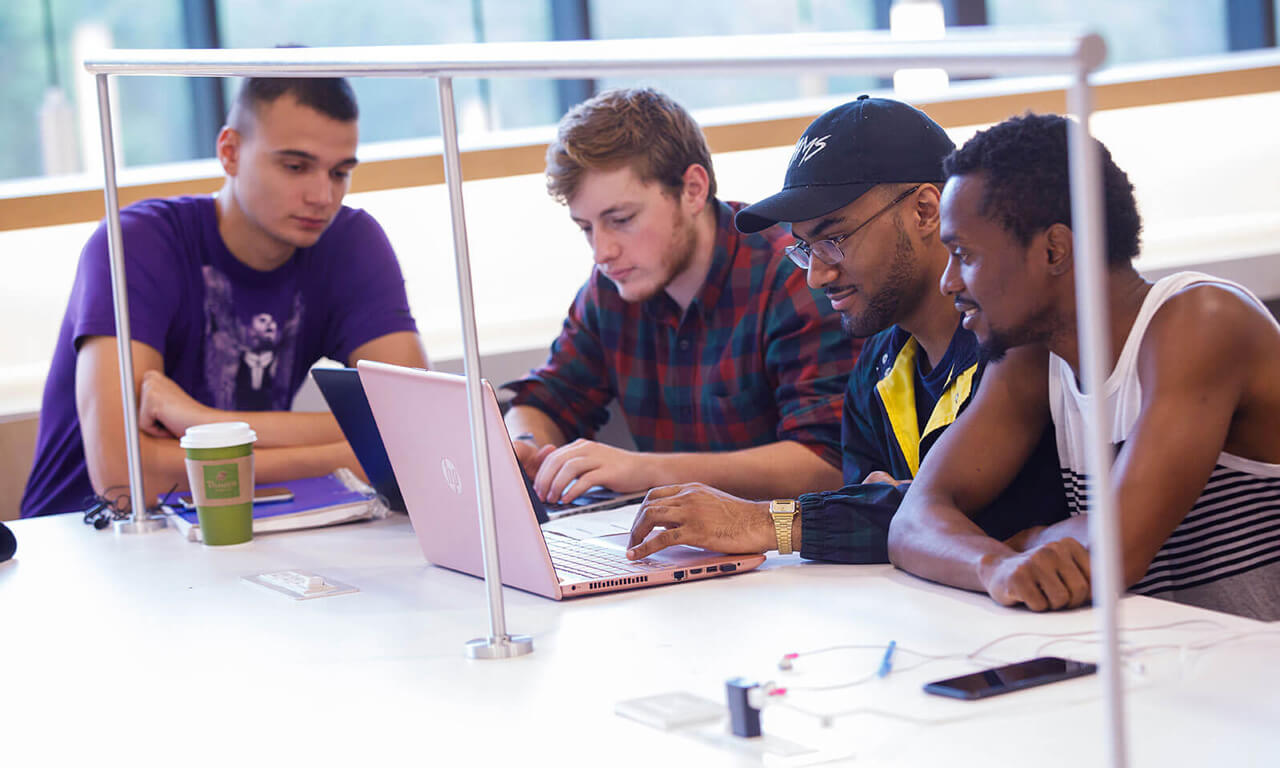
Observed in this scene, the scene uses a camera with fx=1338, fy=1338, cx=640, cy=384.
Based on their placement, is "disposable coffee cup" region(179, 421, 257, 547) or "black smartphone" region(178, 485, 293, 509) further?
"black smartphone" region(178, 485, 293, 509)

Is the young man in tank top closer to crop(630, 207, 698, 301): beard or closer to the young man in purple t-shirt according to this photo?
crop(630, 207, 698, 301): beard

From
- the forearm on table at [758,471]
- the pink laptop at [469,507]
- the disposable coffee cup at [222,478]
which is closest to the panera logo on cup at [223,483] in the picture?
the disposable coffee cup at [222,478]

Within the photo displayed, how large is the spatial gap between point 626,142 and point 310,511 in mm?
857

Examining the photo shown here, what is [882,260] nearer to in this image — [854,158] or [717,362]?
[854,158]

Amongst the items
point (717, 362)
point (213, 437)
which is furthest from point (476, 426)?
point (717, 362)

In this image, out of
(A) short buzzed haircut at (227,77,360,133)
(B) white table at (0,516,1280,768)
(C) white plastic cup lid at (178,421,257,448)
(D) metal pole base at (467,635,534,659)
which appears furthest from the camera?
(A) short buzzed haircut at (227,77,360,133)

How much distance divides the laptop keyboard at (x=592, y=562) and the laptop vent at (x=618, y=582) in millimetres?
17

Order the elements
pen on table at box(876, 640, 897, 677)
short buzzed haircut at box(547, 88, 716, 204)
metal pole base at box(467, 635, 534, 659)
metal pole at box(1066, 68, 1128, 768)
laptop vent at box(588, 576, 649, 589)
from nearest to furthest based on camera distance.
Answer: metal pole at box(1066, 68, 1128, 768)
pen on table at box(876, 640, 897, 677)
metal pole base at box(467, 635, 534, 659)
laptop vent at box(588, 576, 649, 589)
short buzzed haircut at box(547, 88, 716, 204)

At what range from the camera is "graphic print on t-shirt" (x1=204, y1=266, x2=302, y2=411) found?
2.56 m

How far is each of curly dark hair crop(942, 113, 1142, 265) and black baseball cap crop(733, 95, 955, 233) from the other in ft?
1.41

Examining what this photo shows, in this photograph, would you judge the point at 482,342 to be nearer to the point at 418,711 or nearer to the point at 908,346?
the point at 908,346

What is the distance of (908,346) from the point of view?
6.17ft

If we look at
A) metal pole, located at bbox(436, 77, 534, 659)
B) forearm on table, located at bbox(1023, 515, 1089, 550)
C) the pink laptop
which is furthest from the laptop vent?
forearm on table, located at bbox(1023, 515, 1089, 550)

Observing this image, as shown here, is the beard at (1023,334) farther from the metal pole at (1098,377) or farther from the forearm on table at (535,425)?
the forearm on table at (535,425)
